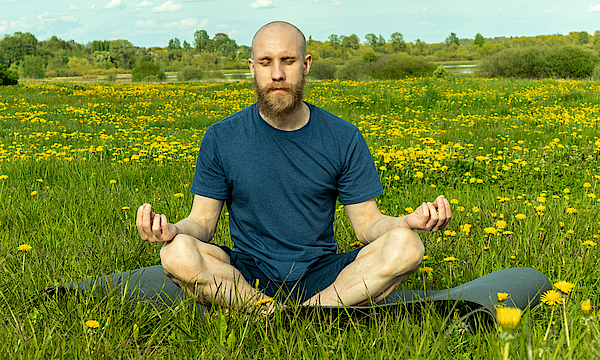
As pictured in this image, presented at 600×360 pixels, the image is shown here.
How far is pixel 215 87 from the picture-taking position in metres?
20.6

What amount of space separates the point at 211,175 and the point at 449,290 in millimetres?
1312

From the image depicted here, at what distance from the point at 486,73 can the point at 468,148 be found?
29982mm

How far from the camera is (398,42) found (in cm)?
10638

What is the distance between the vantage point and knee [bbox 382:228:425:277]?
6.83 feet

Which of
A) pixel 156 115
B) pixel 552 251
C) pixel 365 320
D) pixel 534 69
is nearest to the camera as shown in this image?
pixel 365 320

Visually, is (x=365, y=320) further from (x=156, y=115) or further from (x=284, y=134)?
(x=156, y=115)

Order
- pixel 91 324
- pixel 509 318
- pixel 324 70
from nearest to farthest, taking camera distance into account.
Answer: pixel 509 318 < pixel 91 324 < pixel 324 70

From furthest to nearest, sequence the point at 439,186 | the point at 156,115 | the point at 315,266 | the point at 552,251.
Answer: the point at 156,115
the point at 439,186
the point at 552,251
the point at 315,266

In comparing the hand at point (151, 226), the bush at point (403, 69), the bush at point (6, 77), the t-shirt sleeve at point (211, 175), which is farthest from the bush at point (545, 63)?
the hand at point (151, 226)

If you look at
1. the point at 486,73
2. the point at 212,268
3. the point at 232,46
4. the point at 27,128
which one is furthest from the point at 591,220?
the point at 232,46

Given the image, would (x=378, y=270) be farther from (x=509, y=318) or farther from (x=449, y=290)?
(x=509, y=318)

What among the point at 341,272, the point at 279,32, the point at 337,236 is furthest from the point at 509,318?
the point at 337,236

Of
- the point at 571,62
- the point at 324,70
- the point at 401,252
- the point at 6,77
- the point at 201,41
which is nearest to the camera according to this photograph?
the point at 401,252

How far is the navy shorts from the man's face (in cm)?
Result: 78
